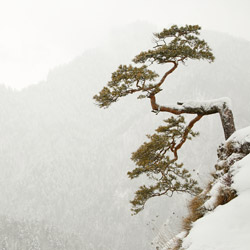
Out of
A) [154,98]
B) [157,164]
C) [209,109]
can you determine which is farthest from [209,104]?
[157,164]

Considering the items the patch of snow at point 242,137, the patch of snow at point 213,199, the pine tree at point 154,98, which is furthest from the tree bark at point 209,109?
the patch of snow at point 213,199

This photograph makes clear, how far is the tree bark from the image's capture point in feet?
31.6

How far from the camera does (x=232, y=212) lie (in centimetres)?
455

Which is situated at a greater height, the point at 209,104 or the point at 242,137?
the point at 209,104

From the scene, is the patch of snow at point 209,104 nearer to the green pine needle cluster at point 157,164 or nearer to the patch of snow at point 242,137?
the green pine needle cluster at point 157,164

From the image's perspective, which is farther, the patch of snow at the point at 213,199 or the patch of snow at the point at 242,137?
the patch of snow at the point at 242,137

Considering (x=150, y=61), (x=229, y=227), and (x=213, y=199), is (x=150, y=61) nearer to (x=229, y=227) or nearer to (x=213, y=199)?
(x=213, y=199)

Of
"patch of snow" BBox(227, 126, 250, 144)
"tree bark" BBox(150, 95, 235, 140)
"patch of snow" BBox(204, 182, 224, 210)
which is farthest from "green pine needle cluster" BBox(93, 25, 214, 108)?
"patch of snow" BBox(204, 182, 224, 210)

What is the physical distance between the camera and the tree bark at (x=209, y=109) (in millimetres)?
9625

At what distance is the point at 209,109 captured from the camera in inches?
389

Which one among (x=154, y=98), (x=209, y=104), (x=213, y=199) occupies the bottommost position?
(x=213, y=199)

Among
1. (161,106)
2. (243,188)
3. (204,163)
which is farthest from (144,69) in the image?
(204,163)

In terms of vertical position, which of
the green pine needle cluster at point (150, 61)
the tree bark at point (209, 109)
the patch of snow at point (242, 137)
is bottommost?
the patch of snow at point (242, 137)

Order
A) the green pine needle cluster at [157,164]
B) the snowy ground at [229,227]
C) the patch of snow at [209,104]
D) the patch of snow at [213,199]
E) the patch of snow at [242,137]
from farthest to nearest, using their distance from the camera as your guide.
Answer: the patch of snow at [209,104] < the green pine needle cluster at [157,164] < the patch of snow at [242,137] < the patch of snow at [213,199] < the snowy ground at [229,227]
